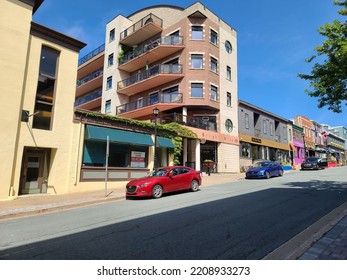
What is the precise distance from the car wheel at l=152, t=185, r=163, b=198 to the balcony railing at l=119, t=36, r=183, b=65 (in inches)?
786

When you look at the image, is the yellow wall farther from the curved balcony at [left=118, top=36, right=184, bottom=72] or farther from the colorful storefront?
the colorful storefront

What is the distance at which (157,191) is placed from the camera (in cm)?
1241

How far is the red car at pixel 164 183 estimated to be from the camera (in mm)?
12125

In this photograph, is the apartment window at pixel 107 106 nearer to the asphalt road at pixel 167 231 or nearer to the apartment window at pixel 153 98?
the apartment window at pixel 153 98

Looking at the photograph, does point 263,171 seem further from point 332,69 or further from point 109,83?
point 109,83

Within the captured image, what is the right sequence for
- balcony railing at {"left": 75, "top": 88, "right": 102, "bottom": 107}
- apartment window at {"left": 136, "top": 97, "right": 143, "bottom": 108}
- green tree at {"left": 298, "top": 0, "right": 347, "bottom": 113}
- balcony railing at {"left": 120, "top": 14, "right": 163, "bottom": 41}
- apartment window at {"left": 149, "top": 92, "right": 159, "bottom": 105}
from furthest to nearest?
1. balcony railing at {"left": 75, "top": 88, "right": 102, "bottom": 107}
2. balcony railing at {"left": 120, "top": 14, "right": 163, "bottom": 41}
3. apartment window at {"left": 136, "top": 97, "right": 143, "bottom": 108}
4. apartment window at {"left": 149, "top": 92, "right": 159, "bottom": 105}
5. green tree at {"left": 298, "top": 0, "right": 347, "bottom": 113}

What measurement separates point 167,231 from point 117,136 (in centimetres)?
1186

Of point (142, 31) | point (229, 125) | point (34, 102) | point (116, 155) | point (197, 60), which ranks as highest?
point (142, 31)

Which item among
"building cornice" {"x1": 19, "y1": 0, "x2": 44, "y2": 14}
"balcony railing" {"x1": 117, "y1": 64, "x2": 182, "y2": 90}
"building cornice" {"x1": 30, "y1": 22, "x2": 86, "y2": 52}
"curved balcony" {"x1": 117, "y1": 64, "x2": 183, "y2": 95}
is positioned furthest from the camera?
"balcony railing" {"x1": 117, "y1": 64, "x2": 182, "y2": 90}

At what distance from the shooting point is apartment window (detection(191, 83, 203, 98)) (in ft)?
86.8

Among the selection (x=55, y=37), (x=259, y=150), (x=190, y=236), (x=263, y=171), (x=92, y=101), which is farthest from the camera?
(x=92, y=101)

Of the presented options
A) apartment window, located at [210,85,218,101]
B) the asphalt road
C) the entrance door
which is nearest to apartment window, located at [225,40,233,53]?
apartment window, located at [210,85,218,101]

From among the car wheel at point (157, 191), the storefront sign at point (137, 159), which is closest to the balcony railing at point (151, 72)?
the storefront sign at point (137, 159)

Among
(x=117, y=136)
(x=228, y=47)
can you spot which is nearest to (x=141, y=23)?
(x=228, y=47)
